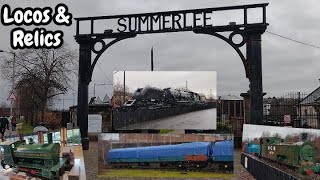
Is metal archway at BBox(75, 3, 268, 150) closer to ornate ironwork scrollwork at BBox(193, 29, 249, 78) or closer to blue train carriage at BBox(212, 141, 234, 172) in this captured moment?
ornate ironwork scrollwork at BBox(193, 29, 249, 78)

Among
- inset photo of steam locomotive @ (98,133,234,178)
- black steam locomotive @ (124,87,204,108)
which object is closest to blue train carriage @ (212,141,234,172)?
inset photo of steam locomotive @ (98,133,234,178)

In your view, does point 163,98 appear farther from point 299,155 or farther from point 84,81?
point 84,81

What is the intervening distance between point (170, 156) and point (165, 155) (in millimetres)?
86

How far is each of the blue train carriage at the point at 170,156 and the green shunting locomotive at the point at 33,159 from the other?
2355mm

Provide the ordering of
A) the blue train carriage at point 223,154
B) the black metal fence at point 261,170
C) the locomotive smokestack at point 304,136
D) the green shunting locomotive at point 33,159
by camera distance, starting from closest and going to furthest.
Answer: the green shunting locomotive at point 33,159 → the black metal fence at point 261,170 → the locomotive smokestack at point 304,136 → the blue train carriage at point 223,154

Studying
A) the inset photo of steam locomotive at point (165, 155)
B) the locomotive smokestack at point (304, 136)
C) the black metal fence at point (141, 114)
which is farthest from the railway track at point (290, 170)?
the black metal fence at point (141, 114)

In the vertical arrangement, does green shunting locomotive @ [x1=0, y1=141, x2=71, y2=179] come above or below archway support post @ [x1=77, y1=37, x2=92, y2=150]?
below

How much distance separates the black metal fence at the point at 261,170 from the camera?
6055mm

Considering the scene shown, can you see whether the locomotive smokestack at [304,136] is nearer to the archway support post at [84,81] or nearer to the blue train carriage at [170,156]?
the blue train carriage at [170,156]

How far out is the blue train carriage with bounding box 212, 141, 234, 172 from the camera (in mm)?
7152

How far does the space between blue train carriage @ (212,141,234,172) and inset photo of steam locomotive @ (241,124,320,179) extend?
0.35 m

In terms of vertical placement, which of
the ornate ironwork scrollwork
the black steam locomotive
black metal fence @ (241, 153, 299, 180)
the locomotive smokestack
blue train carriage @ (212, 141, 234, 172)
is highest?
the ornate ironwork scrollwork

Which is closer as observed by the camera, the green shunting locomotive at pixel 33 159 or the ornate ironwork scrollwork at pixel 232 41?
the green shunting locomotive at pixel 33 159

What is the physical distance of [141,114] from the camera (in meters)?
7.50
